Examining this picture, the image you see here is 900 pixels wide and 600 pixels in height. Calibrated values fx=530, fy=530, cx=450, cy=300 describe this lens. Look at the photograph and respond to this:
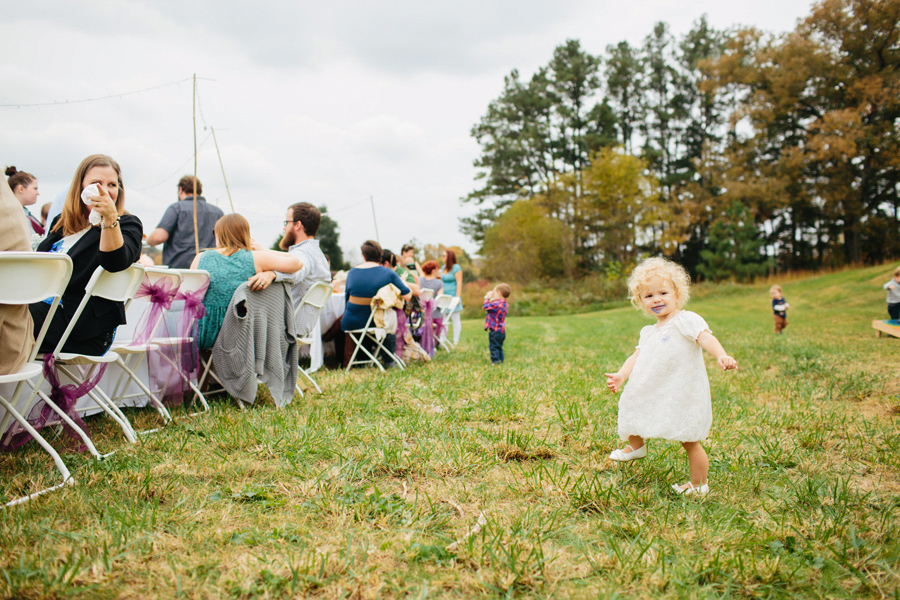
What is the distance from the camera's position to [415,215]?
22500 mm

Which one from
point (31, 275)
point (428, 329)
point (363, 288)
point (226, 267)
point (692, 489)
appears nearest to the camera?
point (31, 275)

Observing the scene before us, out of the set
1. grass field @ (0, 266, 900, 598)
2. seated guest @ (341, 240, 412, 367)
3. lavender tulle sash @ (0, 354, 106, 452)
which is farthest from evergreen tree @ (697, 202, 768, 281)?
lavender tulle sash @ (0, 354, 106, 452)

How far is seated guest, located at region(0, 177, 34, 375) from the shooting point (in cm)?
212

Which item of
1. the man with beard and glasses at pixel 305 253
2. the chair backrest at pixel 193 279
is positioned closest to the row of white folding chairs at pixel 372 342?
the man with beard and glasses at pixel 305 253

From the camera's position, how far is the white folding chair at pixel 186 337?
3.62m

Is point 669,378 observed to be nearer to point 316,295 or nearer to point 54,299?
point 54,299

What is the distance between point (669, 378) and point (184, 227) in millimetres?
5169

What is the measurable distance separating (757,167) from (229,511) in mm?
35425

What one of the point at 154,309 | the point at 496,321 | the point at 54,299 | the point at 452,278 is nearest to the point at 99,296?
the point at 54,299

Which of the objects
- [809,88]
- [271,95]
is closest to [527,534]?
[271,95]

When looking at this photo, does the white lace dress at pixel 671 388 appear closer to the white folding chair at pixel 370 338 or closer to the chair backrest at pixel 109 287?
the chair backrest at pixel 109 287

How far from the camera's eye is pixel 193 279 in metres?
3.70

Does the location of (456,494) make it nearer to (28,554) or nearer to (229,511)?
(229,511)

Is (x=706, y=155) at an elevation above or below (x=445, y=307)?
above
